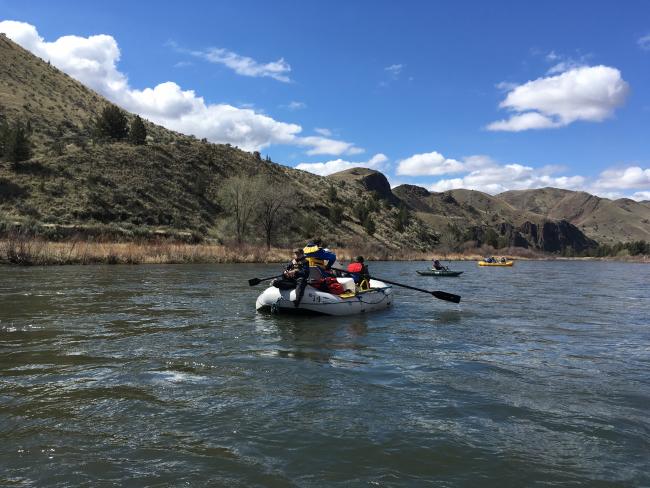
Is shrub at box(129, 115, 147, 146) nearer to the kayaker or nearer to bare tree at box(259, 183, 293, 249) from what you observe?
bare tree at box(259, 183, 293, 249)

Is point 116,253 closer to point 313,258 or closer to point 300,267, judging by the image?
point 313,258

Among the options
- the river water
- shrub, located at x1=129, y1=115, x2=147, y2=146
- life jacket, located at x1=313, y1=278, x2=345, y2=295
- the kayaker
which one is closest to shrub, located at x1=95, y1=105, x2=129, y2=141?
shrub, located at x1=129, y1=115, x2=147, y2=146

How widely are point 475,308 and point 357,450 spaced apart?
40.6 ft

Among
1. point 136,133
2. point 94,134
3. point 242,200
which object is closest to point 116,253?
point 242,200

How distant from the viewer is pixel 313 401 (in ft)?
21.3

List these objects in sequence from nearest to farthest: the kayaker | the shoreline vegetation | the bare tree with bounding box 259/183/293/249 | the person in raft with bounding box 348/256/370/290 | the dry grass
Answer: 1. the kayaker
2. the person in raft with bounding box 348/256/370/290
3. the dry grass
4. the shoreline vegetation
5. the bare tree with bounding box 259/183/293/249

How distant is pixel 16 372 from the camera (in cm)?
730

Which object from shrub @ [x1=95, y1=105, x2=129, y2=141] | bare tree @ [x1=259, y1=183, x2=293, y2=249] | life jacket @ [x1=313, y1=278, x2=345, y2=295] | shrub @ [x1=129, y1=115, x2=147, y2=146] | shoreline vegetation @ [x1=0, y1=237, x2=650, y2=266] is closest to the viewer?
life jacket @ [x1=313, y1=278, x2=345, y2=295]

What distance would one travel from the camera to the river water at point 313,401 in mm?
4602

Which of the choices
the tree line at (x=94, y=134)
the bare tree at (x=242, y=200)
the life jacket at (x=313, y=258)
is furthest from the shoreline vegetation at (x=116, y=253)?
the tree line at (x=94, y=134)

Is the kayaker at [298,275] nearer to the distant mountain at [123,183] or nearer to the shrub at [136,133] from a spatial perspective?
the distant mountain at [123,183]

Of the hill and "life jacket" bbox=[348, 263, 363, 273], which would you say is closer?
"life jacket" bbox=[348, 263, 363, 273]

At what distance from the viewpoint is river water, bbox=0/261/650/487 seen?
15.1 feet

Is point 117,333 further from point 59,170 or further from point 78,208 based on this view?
point 59,170
